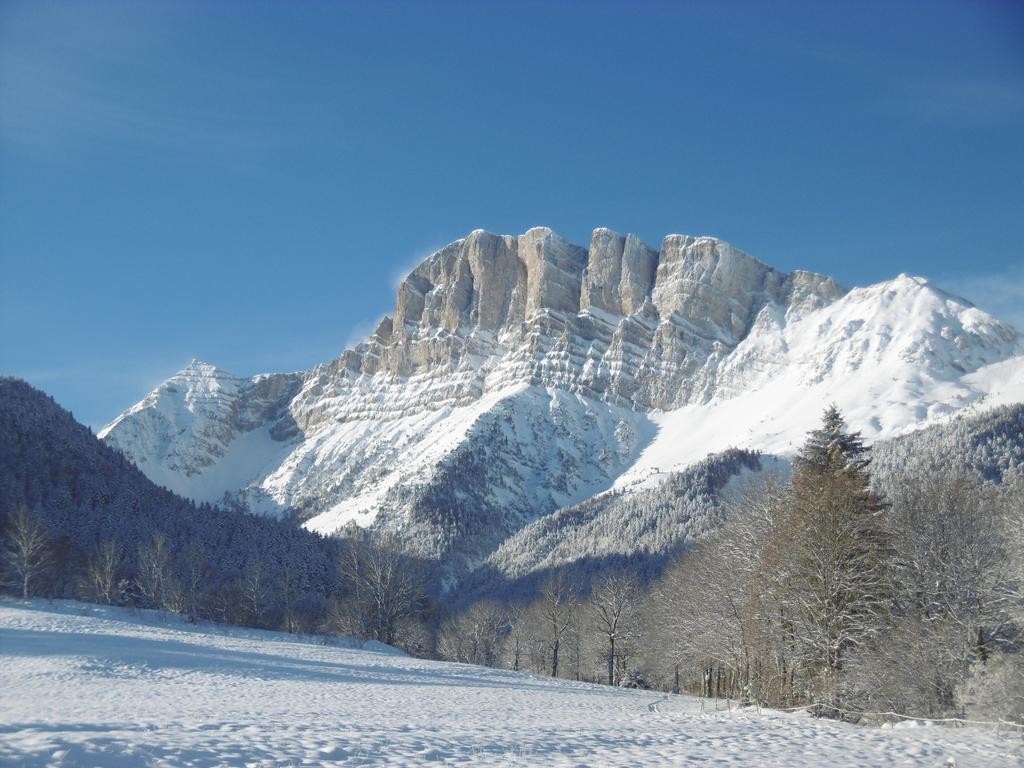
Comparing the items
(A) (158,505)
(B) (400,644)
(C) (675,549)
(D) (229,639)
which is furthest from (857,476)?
(C) (675,549)

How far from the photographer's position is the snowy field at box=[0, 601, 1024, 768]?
14070 millimetres

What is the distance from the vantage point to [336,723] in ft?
61.7

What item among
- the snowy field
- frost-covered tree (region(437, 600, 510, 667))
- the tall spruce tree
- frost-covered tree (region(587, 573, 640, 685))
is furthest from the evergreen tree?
frost-covered tree (region(437, 600, 510, 667))

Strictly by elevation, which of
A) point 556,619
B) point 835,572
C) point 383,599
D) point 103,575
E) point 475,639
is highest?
point 835,572

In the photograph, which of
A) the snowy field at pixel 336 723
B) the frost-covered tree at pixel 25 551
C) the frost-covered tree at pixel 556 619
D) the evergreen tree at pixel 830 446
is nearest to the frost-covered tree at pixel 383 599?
the frost-covered tree at pixel 556 619

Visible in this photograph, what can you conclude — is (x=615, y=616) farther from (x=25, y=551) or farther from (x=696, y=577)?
(x=25, y=551)

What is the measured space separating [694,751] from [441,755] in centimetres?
509

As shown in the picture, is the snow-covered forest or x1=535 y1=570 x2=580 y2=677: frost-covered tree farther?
x1=535 y1=570 x2=580 y2=677: frost-covered tree

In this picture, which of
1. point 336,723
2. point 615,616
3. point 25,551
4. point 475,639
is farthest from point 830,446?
point 25,551

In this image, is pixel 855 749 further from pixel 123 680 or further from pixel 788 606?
pixel 123 680

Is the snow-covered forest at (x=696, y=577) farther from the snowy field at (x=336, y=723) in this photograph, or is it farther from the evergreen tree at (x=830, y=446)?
the snowy field at (x=336, y=723)

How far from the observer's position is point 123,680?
2761 cm

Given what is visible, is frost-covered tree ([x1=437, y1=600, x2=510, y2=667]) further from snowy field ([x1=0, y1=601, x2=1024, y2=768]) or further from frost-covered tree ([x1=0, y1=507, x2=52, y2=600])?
snowy field ([x1=0, y1=601, x2=1024, y2=768])

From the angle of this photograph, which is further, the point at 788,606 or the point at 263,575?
the point at 263,575
